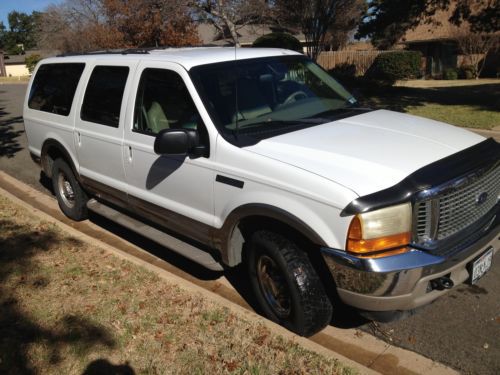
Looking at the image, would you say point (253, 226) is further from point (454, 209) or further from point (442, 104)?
point (442, 104)

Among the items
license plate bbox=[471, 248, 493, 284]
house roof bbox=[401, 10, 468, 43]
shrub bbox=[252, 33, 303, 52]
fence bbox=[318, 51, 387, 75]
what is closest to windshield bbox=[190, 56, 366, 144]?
license plate bbox=[471, 248, 493, 284]

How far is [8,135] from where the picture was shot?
1257cm

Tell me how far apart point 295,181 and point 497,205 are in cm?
160

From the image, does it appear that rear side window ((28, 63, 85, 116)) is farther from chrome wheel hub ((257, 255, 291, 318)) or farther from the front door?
chrome wheel hub ((257, 255, 291, 318))

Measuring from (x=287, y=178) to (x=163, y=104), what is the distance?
63.8 inches

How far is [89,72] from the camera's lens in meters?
5.45

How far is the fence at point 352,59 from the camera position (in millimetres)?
30641

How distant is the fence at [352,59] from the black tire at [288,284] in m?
27.7

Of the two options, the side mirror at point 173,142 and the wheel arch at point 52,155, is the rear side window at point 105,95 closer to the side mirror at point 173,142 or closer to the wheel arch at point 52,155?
the wheel arch at point 52,155

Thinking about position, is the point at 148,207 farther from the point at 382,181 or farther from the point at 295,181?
the point at 382,181

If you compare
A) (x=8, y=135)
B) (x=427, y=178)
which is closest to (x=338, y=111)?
(x=427, y=178)

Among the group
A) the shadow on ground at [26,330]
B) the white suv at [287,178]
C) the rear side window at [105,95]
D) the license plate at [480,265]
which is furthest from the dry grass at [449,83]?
the shadow on ground at [26,330]

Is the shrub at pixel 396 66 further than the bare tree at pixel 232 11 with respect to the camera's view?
Yes

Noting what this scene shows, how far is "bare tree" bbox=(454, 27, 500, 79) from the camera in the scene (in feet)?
97.4
